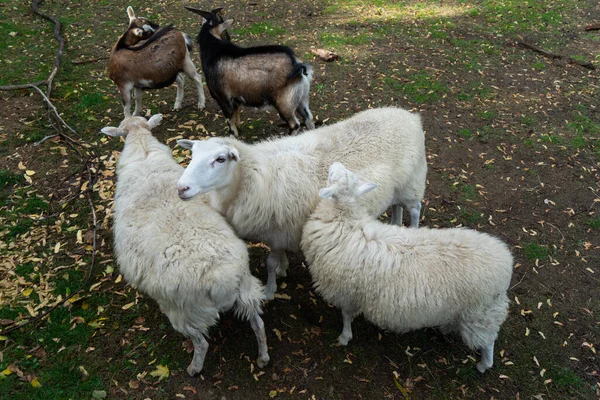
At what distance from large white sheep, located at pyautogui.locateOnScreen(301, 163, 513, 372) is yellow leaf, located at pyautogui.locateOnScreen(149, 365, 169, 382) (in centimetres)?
158

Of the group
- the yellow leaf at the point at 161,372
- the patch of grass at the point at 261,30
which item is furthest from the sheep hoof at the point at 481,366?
the patch of grass at the point at 261,30

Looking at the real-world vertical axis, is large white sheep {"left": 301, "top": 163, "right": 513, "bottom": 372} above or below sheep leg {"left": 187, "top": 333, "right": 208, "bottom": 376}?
above

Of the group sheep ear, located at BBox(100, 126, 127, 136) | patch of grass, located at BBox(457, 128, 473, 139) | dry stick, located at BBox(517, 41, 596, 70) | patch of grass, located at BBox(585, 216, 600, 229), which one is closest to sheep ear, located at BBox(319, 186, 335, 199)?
sheep ear, located at BBox(100, 126, 127, 136)

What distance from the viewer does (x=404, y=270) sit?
3209 millimetres

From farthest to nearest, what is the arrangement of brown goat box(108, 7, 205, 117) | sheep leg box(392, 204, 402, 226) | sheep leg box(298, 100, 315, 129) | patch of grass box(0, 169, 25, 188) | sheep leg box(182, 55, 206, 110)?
sheep leg box(182, 55, 206, 110)
brown goat box(108, 7, 205, 117)
sheep leg box(298, 100, 315, 129)
patch of grass box(0, 169, 25, 188)
sheep leg box(392, 204, 402, 226)

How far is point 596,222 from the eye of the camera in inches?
206

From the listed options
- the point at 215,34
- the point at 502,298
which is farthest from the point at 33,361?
the point at 215,34

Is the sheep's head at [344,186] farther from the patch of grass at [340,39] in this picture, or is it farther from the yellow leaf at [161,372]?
the patch of grass at [340,39]

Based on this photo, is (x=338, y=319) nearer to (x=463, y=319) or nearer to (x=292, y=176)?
(x=463, y=319)

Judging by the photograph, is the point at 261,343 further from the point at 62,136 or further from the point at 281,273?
the point at 62,136

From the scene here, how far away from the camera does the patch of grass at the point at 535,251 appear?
4.79 m

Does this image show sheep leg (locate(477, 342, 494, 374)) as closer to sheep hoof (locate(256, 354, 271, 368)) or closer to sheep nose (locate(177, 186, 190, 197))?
sheep hoof (locate(256, 354, 271, 368))

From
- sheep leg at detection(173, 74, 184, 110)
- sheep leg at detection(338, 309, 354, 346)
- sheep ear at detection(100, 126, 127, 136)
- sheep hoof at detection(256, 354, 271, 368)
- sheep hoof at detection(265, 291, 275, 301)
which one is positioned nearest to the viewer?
sheep hoof at detection(256, 354, 271, 368)

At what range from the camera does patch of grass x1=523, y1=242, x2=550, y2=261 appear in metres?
4.79
